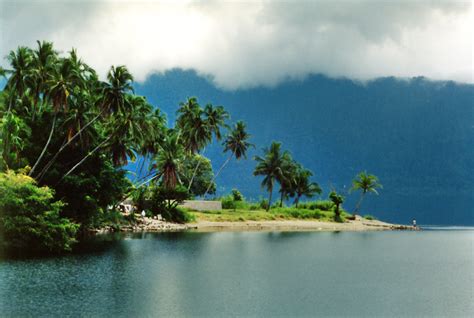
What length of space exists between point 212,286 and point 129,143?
1659 inches

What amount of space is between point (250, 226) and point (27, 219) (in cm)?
5216

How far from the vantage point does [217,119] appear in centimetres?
9825

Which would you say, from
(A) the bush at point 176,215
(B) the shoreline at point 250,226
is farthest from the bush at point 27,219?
(A) the bush at point 176,215

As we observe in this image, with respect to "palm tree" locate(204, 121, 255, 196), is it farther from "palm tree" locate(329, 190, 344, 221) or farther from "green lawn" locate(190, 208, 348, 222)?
"palm tree" locate(329, 190, 344, 221)

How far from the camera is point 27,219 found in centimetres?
3822

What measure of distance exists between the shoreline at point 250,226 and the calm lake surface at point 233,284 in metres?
26.0

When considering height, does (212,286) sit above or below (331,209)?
below

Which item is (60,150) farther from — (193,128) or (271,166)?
(271,166)

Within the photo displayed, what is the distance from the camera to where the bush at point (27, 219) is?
37.8m

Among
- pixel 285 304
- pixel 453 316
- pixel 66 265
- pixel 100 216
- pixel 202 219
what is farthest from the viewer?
pixel 202 219

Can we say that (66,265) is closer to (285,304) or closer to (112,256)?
(112,256)

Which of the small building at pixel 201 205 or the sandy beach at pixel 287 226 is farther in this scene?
the small building at pixel 201 205

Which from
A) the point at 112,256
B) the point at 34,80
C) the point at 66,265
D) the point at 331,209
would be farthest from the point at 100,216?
the point at 331,209

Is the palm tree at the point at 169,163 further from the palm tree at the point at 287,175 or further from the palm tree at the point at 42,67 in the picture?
the palm tree at the point at 287,175
